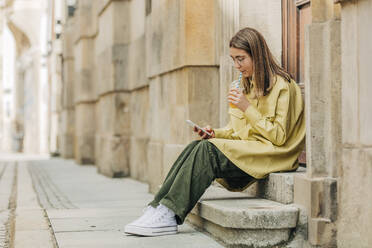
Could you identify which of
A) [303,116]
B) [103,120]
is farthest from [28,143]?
[303,116]

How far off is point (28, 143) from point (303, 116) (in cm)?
2410

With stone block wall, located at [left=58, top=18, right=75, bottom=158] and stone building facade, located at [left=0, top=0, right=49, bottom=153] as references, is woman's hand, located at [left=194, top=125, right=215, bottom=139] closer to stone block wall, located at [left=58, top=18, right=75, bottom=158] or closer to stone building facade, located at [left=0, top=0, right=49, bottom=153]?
stone block wall, located at [left=58, top=18, right=75, bottom=158]

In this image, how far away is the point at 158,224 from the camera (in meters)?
4.34

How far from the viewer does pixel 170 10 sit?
697 cm

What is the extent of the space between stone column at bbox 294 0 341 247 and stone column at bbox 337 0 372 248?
7cm

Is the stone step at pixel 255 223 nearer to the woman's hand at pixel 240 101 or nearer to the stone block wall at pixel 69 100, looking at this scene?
the woman's hand at pixel 240 101

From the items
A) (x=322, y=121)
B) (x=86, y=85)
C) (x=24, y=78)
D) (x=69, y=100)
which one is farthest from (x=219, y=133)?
(x=24, y=78)

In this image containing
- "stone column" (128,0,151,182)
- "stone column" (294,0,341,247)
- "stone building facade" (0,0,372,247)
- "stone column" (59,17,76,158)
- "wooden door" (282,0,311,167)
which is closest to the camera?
"stone building facade" (0,0,372,247)

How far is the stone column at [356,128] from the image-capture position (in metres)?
3.44

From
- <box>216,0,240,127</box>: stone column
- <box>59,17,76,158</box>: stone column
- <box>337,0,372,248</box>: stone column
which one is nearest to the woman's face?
<box>337,0,372,248</box>: stone column

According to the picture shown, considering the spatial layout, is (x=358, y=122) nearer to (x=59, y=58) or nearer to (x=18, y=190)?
(x=18, y=190)

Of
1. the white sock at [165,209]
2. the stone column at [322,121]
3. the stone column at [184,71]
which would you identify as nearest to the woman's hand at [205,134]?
the white sock at [165,209]

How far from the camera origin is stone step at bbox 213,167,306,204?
4.20 metres

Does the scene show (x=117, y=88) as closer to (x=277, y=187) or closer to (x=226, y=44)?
(x=226, y=44)
